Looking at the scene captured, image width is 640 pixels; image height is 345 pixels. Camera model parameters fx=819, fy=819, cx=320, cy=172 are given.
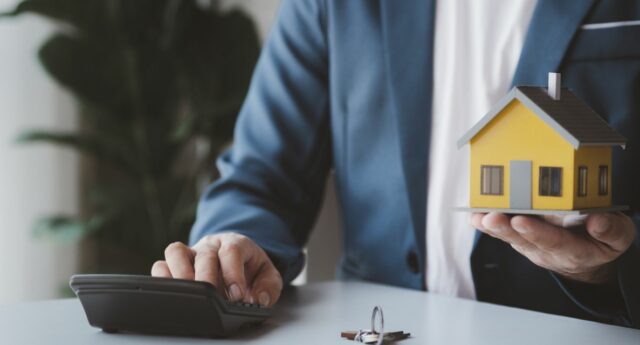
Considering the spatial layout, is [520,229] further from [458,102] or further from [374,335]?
[458,102]

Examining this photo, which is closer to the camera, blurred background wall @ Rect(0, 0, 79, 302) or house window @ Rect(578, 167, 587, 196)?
house window @ Rect(578, 167, 587, 196)

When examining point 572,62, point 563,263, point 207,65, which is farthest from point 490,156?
point 207,65

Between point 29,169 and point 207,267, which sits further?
point 29,169

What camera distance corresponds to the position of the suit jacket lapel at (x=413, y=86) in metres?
1.14

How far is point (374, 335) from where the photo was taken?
2.39ft

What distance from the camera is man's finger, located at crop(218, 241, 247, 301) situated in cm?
85

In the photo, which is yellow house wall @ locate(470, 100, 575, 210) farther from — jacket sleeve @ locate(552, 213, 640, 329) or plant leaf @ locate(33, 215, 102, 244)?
plant leaf @ locate(33, 215, 102, 244)

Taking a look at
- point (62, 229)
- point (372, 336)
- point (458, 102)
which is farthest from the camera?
point (62, 229)

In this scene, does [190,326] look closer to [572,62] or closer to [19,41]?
[572,62]

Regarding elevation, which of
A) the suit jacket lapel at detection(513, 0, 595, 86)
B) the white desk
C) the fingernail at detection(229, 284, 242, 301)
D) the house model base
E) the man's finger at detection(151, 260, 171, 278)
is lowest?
the white desk

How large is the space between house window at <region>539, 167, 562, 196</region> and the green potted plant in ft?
5.89

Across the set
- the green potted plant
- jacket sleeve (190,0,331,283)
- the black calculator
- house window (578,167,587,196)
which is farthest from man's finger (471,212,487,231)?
the green potted plant

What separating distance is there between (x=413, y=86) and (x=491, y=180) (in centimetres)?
35

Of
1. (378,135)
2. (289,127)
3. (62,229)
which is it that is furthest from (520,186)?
(62,229)
